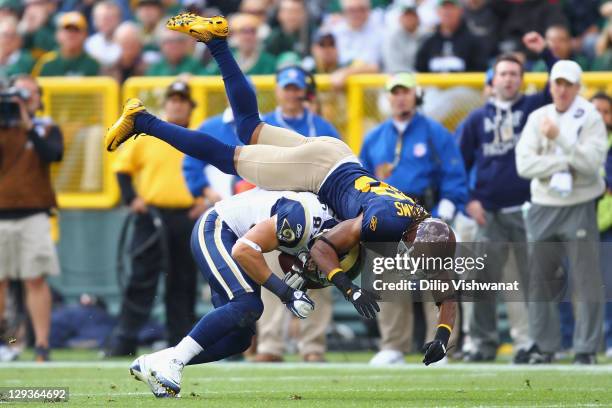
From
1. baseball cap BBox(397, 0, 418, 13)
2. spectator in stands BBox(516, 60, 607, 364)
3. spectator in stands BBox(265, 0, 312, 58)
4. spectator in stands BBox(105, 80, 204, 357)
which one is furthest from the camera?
spectator in stands BBox(265, 0, 312, 58)

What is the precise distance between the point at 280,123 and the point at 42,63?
15.9ft

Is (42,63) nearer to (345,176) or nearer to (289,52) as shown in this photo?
(289,52)

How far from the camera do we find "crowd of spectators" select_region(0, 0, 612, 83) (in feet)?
47.3

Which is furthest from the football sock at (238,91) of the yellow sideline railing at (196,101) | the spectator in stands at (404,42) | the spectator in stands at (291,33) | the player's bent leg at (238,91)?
the spectator in stands at (291,33)

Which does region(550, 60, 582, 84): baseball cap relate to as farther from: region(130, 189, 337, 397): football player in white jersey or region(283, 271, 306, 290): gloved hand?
region(283, 271, 306, 290): gloved hand

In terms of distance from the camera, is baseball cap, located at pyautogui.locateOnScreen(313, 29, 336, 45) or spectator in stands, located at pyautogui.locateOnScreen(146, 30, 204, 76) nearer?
baseball cap, located at pyautogui.locateOnScreen(313, 29, 336, 45)

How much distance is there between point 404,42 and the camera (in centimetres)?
1485

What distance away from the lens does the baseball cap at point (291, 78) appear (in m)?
12.2

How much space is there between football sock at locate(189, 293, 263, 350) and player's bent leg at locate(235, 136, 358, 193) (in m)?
0.76

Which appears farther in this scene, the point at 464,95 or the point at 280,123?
the point at 464,95

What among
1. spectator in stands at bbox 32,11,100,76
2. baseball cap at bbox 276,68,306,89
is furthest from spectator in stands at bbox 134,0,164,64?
baseball cap at bbox 276,68,306,89

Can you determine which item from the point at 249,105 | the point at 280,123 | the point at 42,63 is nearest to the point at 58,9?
the point at 42,63

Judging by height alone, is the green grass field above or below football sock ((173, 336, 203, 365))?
below

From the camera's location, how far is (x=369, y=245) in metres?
8.01
